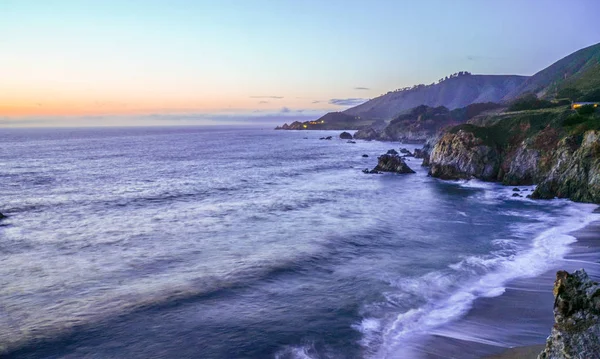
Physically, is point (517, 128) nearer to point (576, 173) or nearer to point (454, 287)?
point (576, 173)

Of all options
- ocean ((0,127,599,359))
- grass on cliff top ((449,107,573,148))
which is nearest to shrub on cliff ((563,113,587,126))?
grass on cliff top ((449,107,573,148))

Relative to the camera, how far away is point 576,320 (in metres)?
12.5

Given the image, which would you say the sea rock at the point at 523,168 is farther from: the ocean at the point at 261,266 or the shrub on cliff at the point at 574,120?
the shrub on cliff at the point at 574,120

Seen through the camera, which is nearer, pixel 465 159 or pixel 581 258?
→ pixel 581 258

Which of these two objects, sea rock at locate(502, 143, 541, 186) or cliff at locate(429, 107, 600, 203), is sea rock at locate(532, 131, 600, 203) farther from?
sea rock at locate(502, 143, 541, 186)

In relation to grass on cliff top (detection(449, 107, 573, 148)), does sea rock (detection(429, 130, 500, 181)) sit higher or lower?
lower

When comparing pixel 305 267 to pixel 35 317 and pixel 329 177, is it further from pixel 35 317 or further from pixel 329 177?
pixel 329 177

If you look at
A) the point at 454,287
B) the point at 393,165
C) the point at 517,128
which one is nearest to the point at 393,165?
the point at 393,165

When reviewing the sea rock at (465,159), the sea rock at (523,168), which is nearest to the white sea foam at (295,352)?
the sea rock at (523,168)

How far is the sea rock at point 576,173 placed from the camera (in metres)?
46.7

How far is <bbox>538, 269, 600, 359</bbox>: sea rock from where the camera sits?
11859mm

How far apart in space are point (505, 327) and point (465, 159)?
56.0 metres

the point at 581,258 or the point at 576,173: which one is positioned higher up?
the point at 576,173

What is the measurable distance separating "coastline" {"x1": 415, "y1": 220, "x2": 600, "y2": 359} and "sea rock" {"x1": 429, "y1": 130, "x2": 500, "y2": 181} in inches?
1717
